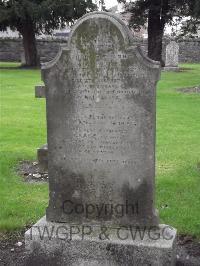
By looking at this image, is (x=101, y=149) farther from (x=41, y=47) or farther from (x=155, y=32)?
(x=41, y=47)

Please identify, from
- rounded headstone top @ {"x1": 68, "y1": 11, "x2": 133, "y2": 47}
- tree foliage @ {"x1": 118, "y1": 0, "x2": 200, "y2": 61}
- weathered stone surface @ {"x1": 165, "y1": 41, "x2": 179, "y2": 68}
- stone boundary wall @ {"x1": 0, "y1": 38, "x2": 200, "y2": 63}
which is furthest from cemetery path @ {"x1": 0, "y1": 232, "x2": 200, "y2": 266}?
stone boundary wall @ {"x1": 0, "y1": 38, "x2": 200, "y2": 63}

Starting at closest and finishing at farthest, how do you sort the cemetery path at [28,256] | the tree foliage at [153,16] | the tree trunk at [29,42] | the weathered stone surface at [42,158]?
the cemetery path at [28,256] → the weathered stone surface at [42,158] → the tree foliage at [153,16] → the tree trunk at [29,42]

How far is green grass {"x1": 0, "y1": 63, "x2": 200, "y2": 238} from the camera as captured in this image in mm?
6176

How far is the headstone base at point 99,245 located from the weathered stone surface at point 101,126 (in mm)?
110

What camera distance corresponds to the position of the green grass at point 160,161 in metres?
6.18

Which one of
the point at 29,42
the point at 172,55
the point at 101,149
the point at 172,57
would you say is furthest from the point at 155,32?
the point at 101,149

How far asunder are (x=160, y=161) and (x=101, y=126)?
163 inches

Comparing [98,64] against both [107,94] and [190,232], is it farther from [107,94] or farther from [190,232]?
[190,232]

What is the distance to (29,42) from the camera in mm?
35188

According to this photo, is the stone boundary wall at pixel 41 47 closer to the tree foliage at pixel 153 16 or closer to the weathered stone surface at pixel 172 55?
the weathered stone surface at pixel 172 55

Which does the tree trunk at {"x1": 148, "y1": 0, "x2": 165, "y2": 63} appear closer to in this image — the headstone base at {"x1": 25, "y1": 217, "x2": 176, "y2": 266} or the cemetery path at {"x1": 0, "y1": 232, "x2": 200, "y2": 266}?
the cemetery path at {"x1": 0, "y1": 232, "x2": 200, "y2": 266}

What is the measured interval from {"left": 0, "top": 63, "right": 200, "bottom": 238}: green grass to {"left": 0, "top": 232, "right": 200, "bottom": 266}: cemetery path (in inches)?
8.7

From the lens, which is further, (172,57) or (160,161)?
(172,57)

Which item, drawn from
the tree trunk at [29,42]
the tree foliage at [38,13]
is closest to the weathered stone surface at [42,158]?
the tree foliage at [38,13]
